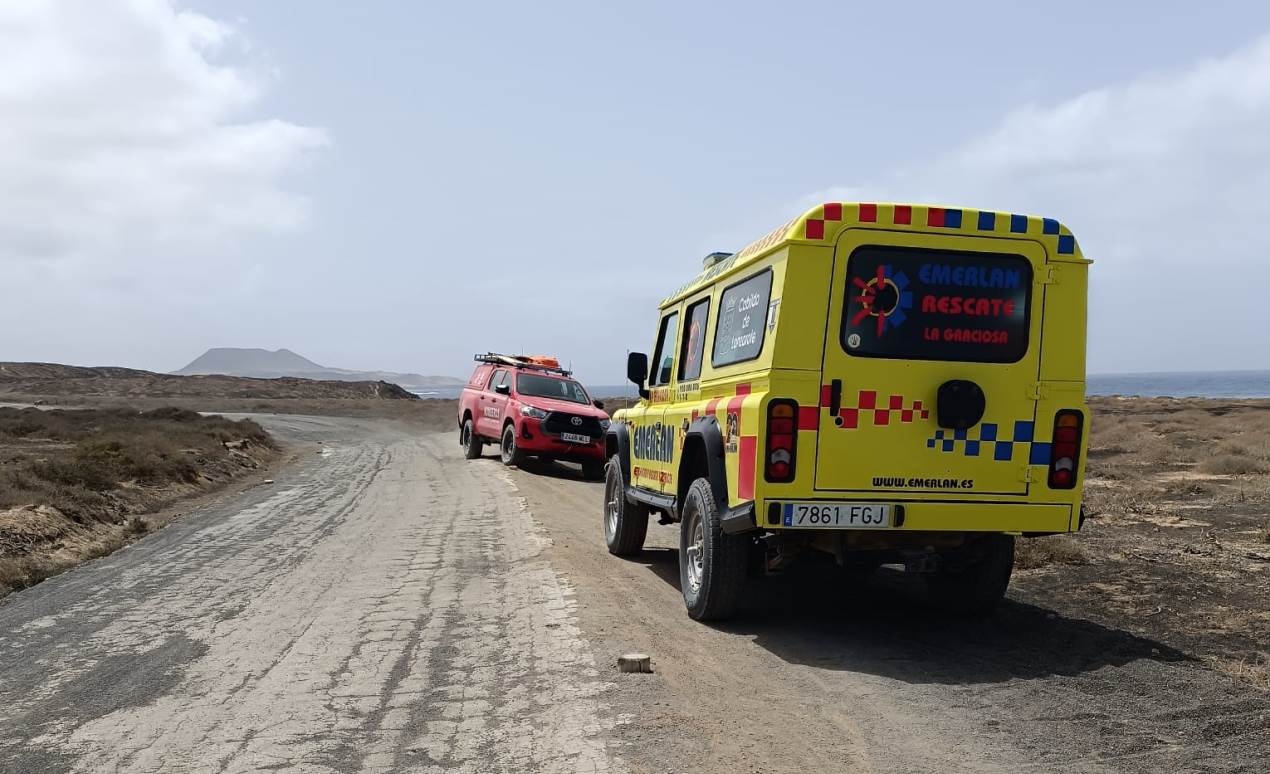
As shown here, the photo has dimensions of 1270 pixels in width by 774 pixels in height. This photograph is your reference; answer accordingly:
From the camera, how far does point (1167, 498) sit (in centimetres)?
1362

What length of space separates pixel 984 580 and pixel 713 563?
6.48 feet

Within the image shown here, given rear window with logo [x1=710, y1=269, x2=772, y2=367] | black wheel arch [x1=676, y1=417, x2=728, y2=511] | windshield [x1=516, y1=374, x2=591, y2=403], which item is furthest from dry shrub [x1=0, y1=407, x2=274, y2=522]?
rear window with logo [x1=710, y1=269, x2=772, y2=367]

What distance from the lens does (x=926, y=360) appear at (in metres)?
6.13

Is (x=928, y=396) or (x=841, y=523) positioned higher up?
(x=928, y=396)

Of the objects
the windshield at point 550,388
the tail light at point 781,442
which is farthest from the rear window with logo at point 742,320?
the windshield at point 550,388

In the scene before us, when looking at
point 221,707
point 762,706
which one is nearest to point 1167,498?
point 762,706

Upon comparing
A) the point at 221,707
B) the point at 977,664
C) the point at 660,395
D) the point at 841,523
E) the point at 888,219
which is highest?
the point at 888,219

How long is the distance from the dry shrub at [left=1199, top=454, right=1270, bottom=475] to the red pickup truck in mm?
10191

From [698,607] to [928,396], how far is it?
210cm

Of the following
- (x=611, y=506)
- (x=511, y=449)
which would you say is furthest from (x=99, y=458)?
(x=611, y=506)

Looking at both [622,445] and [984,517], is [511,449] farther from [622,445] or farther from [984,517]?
[984,517]

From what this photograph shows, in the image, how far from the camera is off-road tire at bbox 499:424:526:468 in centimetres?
1861

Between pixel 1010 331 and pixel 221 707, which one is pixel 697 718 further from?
pixel 1010 331

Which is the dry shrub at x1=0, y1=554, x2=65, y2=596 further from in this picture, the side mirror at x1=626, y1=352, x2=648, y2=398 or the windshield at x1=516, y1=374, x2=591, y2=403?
the windshield at x1=516, y1=374, x2=591, y2=403
